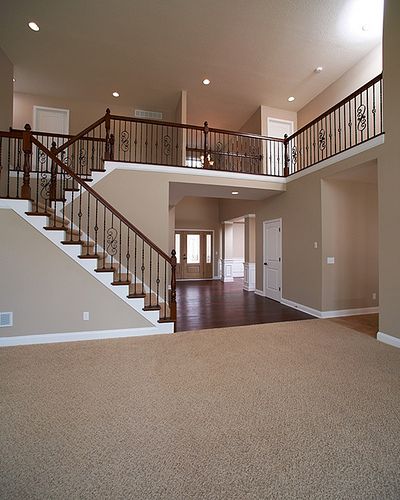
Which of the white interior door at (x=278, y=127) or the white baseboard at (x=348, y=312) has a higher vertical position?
the white interior door at (x=278, y=127)

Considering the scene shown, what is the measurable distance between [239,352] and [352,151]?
3.79 meters

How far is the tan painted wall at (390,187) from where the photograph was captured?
3477 mm

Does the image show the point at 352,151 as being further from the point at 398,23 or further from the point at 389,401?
the point at 389,401

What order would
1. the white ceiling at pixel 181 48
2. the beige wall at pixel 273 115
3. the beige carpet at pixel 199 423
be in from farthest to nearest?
the beige wall at pixel 273 115, the white ceiling at pixel 181 48, the beige carpet at pixel 199 423

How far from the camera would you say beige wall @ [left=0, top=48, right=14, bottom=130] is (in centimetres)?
529

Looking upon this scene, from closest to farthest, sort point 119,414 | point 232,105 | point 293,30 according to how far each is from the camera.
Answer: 1. point 119,414
2. point 293,30
3. point 232,105

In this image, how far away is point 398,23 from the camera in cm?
344

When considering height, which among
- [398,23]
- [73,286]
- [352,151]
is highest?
[398,23]

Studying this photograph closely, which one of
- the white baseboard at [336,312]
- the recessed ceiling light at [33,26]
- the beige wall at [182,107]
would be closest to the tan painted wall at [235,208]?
the beige wall at [182,107]

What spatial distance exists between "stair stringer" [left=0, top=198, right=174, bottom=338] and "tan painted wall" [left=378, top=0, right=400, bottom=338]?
3186mm

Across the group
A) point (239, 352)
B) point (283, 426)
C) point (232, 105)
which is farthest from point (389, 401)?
point (232, 105)

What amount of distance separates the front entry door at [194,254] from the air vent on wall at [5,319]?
24.8ft

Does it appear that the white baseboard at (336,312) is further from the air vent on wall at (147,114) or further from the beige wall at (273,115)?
the air vent on wall at (147,114)

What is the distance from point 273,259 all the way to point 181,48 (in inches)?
208
